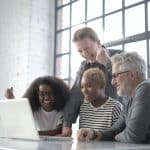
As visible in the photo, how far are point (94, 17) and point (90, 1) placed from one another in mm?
221

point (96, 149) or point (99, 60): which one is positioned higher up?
point (99, 60)

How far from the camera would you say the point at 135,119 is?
141 cm

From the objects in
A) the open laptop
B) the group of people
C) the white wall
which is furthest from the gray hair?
the white wall

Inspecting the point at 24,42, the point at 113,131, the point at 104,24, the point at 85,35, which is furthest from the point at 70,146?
the point at 24,42

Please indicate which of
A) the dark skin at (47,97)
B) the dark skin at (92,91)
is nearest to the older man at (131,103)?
the dark skin at (92,91)

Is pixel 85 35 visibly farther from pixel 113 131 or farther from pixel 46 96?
pixel 113 131

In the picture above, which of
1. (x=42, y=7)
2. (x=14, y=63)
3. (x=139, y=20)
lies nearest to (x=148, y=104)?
(x=139, y=20)

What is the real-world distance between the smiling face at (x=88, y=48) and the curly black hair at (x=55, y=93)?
257mm

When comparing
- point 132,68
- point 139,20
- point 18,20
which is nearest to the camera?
point 132,68

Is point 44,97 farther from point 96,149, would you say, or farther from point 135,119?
point 96,149

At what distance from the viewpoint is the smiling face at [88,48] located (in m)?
2.16

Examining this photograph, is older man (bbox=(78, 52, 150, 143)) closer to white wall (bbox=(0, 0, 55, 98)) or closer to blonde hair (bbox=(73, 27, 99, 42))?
blonde hair (bbox=(73, 27, 99, 42))

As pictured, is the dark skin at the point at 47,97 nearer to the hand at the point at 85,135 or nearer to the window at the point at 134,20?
the hand at the point at 85,135

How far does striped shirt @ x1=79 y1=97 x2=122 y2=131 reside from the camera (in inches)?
72.2
